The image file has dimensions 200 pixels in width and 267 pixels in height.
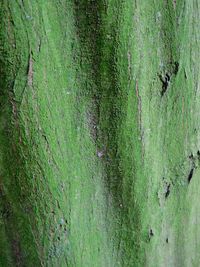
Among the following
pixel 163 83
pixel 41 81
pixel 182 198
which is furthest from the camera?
pixel 182 198

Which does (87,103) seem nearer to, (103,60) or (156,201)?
(103,60)

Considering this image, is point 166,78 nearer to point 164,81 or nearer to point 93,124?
point 164,81

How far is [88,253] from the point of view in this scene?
67cm

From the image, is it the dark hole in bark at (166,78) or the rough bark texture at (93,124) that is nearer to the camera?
the rough bark texture at (93,124)

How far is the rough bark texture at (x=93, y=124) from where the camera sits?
0.53 m

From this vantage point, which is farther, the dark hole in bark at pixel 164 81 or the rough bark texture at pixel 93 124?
the dark hole in bark at pixel 164 81

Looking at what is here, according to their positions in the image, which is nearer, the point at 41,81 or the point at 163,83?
the point at 41,81

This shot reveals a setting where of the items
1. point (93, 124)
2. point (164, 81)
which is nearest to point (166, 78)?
point (164, 81)

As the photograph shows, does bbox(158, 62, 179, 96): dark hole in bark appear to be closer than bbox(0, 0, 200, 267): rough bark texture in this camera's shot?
No

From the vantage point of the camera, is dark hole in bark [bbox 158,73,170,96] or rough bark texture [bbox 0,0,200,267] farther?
dark hole in bark [bbox 158,73,170,96]

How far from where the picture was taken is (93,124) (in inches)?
24.3

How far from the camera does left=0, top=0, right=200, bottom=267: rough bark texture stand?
533mm

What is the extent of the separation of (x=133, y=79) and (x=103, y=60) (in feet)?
0.17

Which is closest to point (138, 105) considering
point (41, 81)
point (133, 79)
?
point (133, 79)
